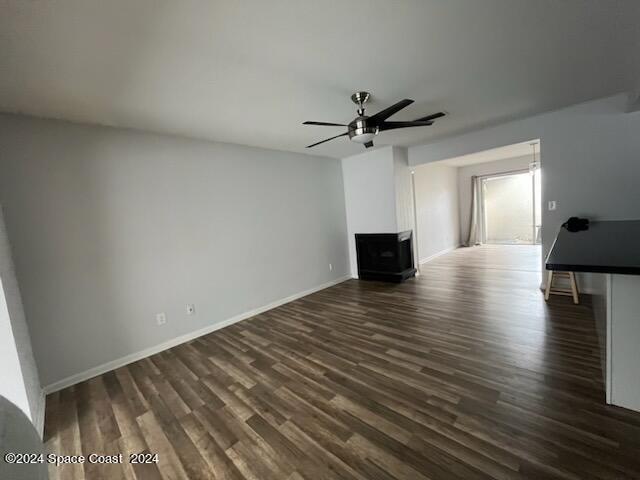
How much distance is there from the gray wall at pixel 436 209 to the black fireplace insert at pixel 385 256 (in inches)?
52.7

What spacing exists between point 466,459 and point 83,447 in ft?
7.41

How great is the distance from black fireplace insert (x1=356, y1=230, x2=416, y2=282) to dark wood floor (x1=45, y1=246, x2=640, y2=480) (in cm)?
147

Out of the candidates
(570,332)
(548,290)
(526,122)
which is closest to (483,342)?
(570,332)

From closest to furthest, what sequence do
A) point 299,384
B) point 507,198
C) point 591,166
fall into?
point 299,384, point 591,166, point 507,198

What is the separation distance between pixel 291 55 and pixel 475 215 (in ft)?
23.6

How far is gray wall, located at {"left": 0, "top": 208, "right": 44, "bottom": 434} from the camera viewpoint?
1.59 metres

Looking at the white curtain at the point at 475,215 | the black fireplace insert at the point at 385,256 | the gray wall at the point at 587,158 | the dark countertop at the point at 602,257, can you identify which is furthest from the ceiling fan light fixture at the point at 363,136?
the white curtain at the point at 475,215

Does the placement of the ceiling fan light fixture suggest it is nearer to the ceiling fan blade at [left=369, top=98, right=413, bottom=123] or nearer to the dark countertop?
the ceiling fan blade at [left=369, top=98, right=413, bottom=123]

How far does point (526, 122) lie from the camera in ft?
11.4

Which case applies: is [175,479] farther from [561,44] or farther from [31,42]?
[561,44]

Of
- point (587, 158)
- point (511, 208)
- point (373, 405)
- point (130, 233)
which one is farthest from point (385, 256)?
point (511, 208)

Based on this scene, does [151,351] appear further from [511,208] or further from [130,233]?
[511,208]

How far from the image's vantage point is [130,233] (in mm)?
2695

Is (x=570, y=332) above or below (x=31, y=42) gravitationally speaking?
below
